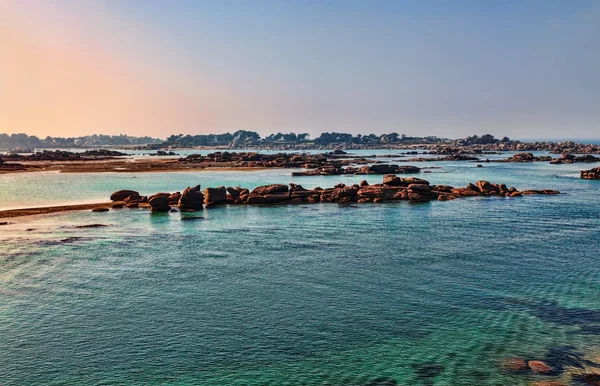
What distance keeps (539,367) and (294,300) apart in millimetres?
11760

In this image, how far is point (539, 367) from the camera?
16891mm

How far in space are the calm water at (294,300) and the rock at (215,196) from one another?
46.7 feet

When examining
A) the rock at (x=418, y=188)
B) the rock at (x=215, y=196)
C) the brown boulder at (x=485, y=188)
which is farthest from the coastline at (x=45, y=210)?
the brown boulder at (x=485, y=188)

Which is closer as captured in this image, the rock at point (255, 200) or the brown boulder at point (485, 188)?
the rock at point (255, 200)

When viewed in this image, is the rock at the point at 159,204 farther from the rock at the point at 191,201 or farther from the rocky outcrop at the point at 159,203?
the rock at the point at 191,201

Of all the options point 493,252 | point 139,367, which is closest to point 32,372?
point 139,367

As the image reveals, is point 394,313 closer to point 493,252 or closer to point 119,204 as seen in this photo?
point 493,252

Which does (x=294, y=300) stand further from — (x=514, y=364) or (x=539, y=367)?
(x=539, y=367)

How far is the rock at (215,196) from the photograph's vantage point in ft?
203

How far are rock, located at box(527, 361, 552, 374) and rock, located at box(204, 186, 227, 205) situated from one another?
48876 millimetres

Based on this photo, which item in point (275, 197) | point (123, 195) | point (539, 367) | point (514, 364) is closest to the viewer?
point (539, 367)

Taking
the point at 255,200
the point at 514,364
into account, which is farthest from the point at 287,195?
the point at 514,364

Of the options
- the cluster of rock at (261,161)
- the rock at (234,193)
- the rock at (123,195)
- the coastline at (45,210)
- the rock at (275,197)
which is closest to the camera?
the coastline at (45,210)

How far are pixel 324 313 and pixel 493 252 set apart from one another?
17.8 metres
